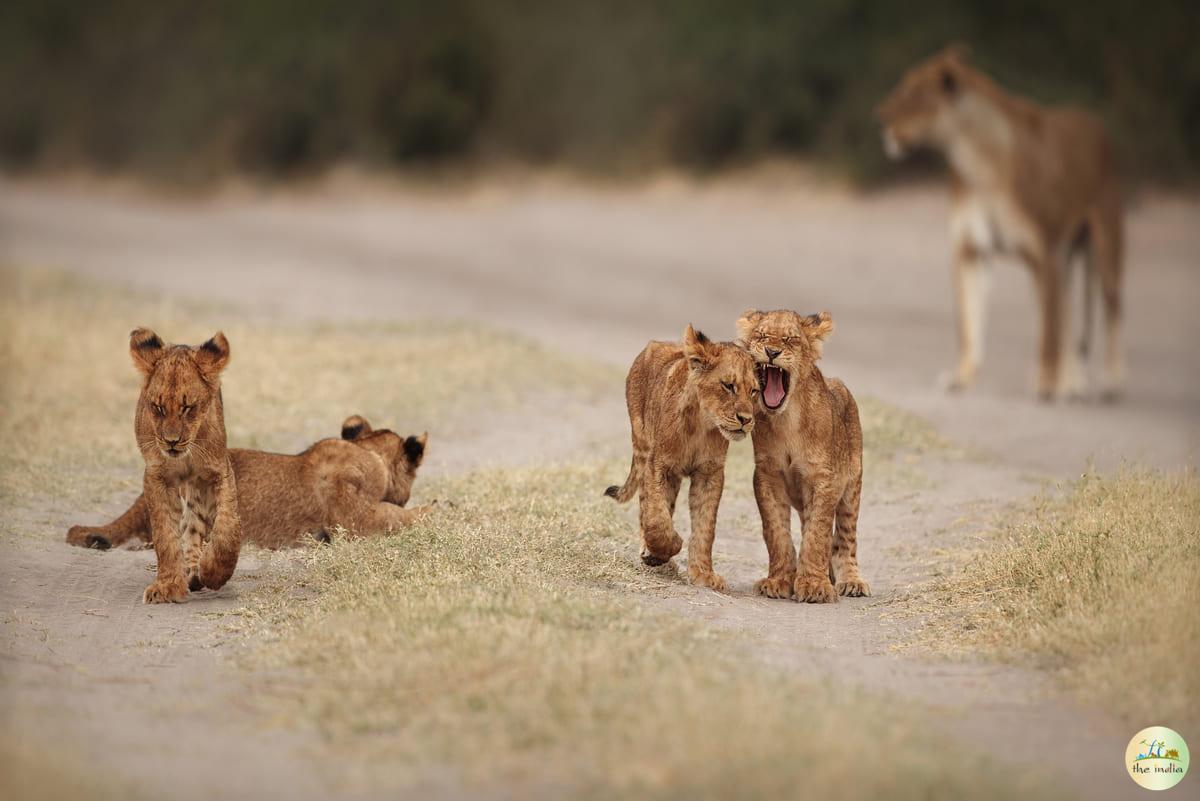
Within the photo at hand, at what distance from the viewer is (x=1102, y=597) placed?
6289 mm

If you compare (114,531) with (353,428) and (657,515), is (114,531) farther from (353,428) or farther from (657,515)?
(657,515)

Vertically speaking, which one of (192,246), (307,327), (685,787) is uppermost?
(192,246)

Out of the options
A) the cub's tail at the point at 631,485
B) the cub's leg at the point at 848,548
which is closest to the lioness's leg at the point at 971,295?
the cub's leg at the point at 848,548

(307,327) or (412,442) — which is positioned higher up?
(307,327)

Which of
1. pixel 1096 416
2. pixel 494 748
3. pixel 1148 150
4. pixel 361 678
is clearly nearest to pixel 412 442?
pixel 361 678

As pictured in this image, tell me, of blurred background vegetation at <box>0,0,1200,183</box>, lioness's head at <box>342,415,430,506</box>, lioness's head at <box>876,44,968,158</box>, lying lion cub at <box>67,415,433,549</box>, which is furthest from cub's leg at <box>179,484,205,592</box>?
blurred background vegetation at <box>0,0,1200,183</box>

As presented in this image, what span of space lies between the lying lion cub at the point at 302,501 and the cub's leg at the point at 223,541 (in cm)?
75

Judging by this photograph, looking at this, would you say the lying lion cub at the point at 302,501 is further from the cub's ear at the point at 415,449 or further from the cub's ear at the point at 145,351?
the cub's ear at the point at 145,351

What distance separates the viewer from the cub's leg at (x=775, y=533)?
7023mm

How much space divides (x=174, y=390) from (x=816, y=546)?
108 inches

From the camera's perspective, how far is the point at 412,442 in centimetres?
798

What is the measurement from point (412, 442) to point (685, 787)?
3.89 m

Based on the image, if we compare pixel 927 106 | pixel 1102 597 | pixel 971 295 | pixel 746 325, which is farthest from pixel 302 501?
pixel 927 106

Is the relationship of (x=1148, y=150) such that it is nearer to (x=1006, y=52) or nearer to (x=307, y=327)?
(x=1006, y=52)
